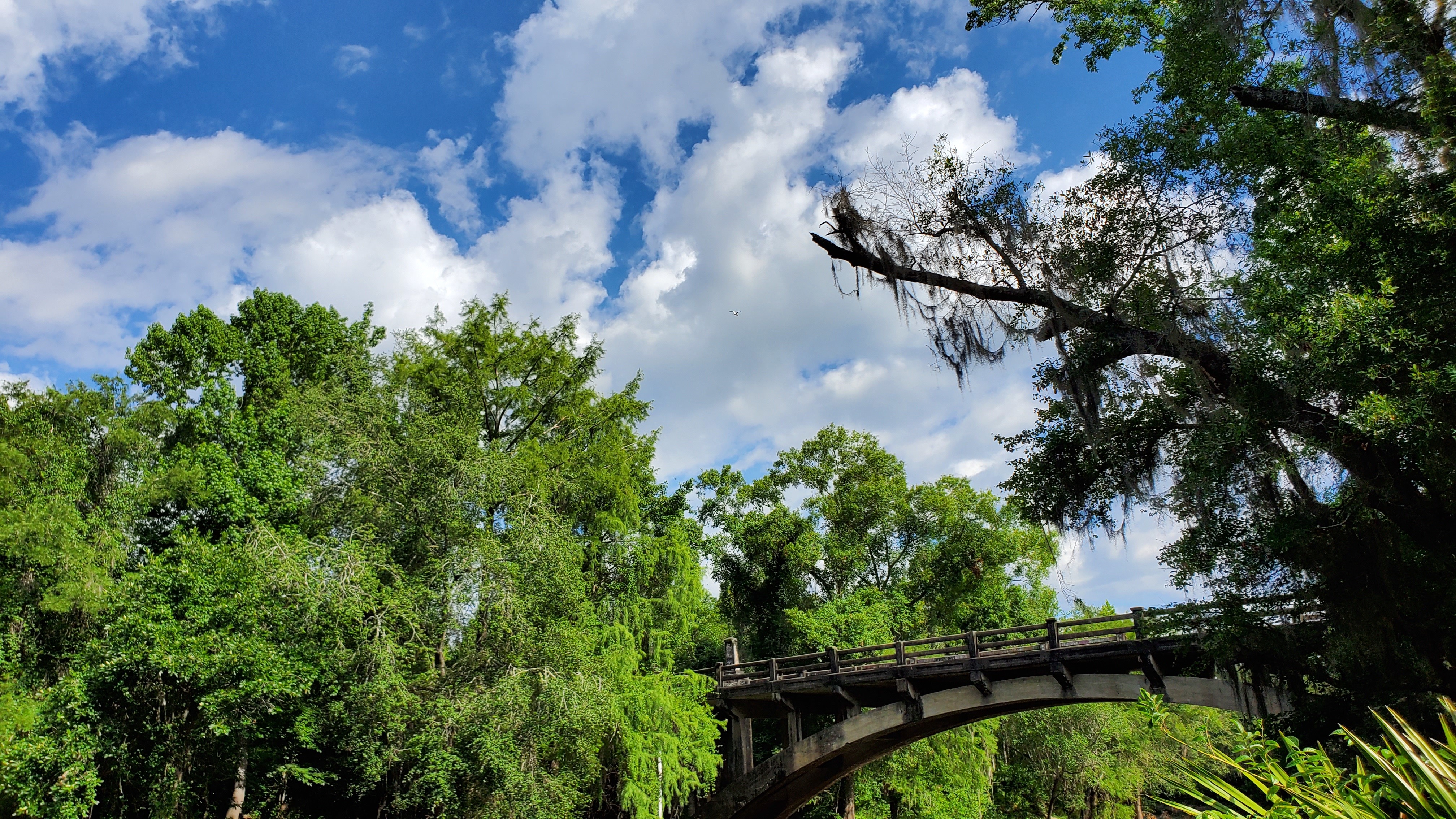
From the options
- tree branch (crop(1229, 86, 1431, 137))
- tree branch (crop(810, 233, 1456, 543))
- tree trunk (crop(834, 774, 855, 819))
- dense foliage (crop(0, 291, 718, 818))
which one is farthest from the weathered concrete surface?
tree branch (crop(1229, 86, 1431, 137))

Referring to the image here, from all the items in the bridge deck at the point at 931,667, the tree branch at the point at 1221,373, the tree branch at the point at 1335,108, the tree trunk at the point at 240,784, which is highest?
the tree branch at the point at 1335,108

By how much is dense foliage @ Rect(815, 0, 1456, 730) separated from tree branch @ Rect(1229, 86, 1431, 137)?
0.02m

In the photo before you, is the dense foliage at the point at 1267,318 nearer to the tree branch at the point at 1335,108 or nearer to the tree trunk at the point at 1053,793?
the tree branch at the point at 1335,108

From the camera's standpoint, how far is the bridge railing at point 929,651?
44.6 feet

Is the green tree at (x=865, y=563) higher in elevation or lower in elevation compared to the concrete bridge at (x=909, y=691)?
higher

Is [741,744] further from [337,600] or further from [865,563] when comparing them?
[337,600]

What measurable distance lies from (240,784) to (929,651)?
13820mm

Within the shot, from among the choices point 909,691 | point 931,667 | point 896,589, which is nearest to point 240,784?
point 909,691

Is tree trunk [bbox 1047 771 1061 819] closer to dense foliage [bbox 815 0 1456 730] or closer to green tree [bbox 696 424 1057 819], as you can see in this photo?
green tree [bbox 696 424 1057 819]

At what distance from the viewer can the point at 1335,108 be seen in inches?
270

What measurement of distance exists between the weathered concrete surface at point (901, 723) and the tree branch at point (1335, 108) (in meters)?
6.96

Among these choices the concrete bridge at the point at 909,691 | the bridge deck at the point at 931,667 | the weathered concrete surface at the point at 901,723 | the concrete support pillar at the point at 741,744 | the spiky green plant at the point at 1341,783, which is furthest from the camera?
the concrete support pillar at the point at 741,744

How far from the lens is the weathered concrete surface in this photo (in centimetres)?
1210

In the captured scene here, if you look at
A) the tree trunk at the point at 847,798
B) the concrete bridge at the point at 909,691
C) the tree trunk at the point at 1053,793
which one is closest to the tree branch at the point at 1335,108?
the concrete bridge at the point at 909,691
